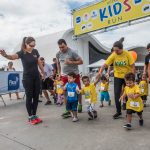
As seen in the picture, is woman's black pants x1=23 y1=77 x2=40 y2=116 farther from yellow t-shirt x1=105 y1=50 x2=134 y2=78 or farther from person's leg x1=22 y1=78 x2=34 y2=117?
yellow t-shirt x1=105 y1=50 x2=134 y2=78

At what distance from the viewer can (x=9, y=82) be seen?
343 inches

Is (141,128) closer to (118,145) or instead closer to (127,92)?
(127,92)

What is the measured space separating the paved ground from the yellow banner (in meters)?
6.88

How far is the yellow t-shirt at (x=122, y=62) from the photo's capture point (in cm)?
505

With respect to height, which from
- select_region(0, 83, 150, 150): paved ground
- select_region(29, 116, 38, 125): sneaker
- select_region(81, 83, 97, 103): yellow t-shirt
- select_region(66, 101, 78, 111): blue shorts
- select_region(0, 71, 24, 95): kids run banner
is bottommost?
select_region(0, 83, 150, 150): paved ground

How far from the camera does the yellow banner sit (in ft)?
37.3

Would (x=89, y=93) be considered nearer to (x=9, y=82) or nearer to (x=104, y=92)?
(x=104, y=92)

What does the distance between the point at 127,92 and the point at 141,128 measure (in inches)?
25.0

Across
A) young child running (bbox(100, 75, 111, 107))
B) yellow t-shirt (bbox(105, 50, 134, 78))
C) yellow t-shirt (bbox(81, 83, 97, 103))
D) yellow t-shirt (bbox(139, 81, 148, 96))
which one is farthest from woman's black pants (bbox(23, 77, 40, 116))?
yellow t-shirt (bbox(139, 81, 148, 96))

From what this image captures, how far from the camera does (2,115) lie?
6520mm

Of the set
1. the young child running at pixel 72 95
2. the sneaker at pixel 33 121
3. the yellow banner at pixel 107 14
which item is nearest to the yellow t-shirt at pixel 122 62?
the young child running at pixel 72 95

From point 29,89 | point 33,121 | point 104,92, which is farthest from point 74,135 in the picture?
point 104,92

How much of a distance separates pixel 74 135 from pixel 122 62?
1763mm

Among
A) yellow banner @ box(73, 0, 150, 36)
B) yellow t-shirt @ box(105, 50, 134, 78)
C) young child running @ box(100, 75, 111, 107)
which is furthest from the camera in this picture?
yellow banner @ box(73, 0, 150, 36)
